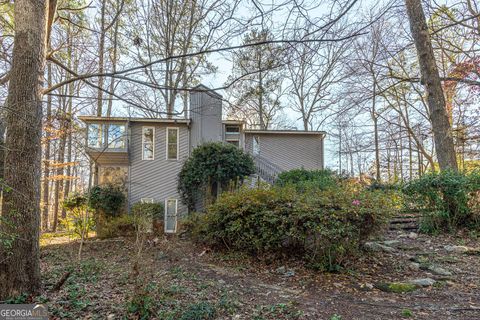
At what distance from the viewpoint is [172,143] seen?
12.7 m

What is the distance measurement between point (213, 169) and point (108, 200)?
4465 mm

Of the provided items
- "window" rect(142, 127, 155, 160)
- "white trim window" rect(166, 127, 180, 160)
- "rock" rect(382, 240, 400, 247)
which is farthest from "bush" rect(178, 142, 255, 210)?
"rock" rect(382, 240, 400, 247)

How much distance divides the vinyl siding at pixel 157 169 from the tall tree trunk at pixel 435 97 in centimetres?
914

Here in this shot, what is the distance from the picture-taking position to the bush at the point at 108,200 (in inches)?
424

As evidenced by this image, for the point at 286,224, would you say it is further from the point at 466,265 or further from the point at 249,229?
the point at 466,265

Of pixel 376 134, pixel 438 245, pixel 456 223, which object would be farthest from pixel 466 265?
pixel 376 134

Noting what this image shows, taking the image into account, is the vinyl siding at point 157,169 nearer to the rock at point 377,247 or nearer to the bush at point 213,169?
the bush at point 213,169

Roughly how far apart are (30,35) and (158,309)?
12.8ft

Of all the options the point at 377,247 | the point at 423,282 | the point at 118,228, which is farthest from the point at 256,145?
the point at 423,282

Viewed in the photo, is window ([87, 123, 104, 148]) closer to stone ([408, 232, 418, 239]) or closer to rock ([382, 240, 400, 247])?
rock ([382, 240, 400, 247])

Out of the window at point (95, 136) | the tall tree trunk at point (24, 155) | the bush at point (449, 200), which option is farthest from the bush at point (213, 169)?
the tall tree trunk at point (24, 155)

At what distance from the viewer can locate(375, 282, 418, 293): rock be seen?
3797 mm

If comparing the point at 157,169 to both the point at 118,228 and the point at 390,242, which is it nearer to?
the point at 118,228

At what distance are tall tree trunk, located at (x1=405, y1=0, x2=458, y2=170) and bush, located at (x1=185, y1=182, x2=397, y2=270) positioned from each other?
12.4 ft
